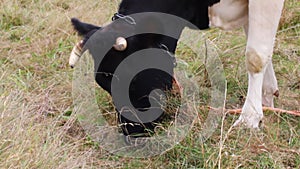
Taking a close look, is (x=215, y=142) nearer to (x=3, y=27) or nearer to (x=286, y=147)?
(x=286, y=147)

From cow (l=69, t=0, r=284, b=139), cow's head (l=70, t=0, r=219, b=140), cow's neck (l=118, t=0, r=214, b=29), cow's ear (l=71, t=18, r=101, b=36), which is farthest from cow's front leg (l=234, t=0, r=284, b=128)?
cow's ear (l=71, t=18, r=101, b=36)

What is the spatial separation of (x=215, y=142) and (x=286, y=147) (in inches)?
14.4

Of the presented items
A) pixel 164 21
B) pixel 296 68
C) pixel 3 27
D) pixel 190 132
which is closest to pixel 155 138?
pixel 190 132

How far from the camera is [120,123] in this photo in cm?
301

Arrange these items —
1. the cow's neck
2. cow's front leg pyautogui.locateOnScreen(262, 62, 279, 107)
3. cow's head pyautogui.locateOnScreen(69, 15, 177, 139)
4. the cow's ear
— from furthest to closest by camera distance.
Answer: cow's front leg pyautogui.locateOnScreen(262, 62, 279, 107) < the cow's neck < the cow's ear < cow's head pyautogui.locateOnScreen(69, 15, 177, 139)

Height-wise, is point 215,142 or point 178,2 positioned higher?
point 178,2

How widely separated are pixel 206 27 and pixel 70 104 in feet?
3.21

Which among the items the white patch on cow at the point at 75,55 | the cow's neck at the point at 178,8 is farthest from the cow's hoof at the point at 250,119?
the white patch on cow at the point at 75,55

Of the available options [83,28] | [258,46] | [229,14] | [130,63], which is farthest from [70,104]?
[258,46]

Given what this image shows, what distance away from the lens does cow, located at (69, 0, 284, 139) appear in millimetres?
2869

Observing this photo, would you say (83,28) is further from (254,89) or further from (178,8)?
(254,89)

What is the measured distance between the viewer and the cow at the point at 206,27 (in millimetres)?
2869

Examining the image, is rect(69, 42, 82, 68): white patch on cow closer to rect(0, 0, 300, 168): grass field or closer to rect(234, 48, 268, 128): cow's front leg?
rect(0, 0, 300, 168): grass field

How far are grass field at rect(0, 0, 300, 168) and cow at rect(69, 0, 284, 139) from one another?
0.16 meters
